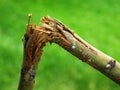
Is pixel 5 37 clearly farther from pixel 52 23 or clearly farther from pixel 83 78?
pixel 52 23

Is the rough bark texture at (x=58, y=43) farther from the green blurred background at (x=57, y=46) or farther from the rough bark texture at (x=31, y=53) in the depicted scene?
the green blurred background at (x=57, y=46)

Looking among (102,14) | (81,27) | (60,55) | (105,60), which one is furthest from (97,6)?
(105,60)

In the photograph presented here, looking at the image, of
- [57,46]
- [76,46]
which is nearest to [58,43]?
[76,46]

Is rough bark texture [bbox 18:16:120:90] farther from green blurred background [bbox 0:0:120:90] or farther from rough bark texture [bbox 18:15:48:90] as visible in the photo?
green blurred background [bbox 0:0:120:90]

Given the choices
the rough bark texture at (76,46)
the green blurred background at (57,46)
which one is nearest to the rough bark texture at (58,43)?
the rough bark texture at (76,46)

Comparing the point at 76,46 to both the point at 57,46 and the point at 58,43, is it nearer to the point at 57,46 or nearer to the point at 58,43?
the point at 58,43

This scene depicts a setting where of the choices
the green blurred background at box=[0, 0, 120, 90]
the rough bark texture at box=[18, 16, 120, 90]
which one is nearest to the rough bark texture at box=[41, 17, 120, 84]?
the rough bark texture at box=[18, 16, 120, 90]
